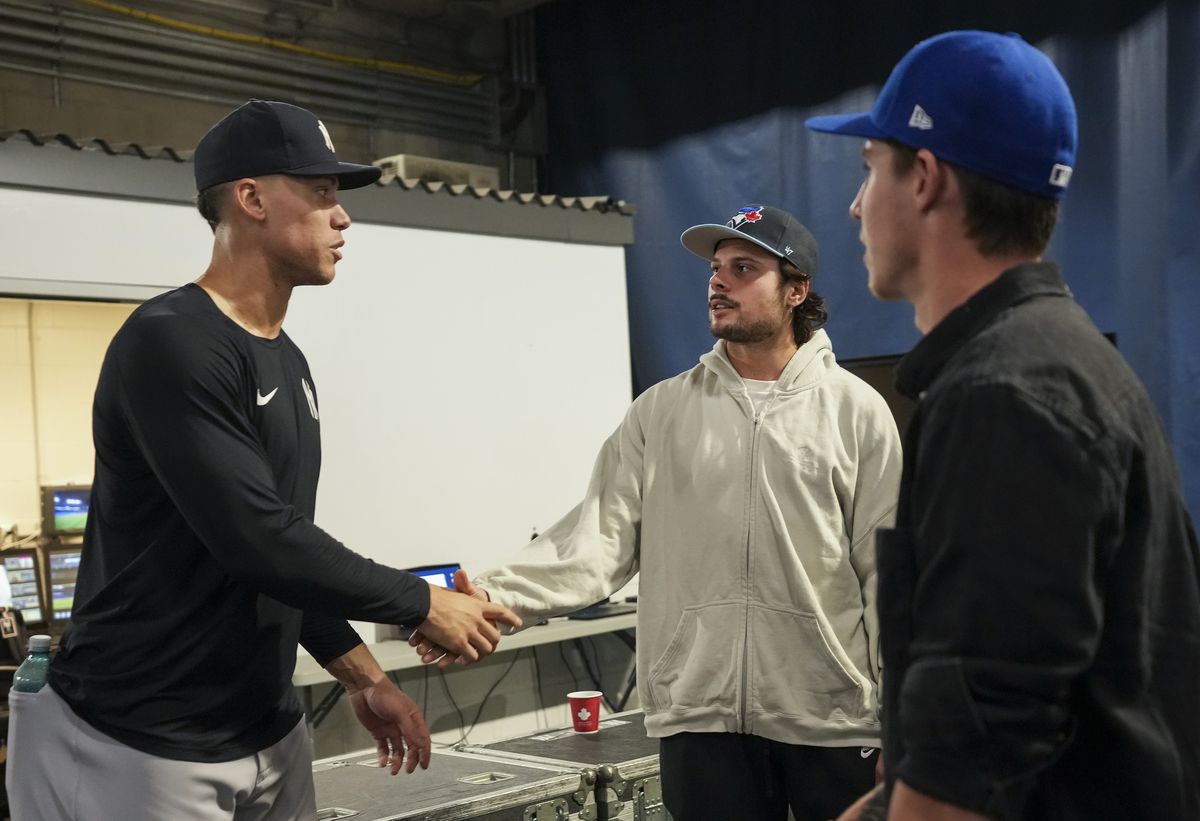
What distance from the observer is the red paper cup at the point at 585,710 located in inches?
132

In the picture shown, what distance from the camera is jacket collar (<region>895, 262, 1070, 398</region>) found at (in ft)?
3.95

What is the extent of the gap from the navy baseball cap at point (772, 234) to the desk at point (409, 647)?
217cm

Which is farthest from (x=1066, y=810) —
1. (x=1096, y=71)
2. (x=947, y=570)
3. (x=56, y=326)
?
(x=56, y=326)

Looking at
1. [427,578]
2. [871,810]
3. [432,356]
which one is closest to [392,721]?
[871,810]

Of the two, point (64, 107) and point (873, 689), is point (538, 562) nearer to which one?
point (873, 689)

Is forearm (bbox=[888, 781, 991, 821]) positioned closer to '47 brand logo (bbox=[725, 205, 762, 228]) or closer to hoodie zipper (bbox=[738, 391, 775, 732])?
hoodie zipper (bbox=[738, 391, 775, 732])

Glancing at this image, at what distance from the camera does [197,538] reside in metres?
1.98

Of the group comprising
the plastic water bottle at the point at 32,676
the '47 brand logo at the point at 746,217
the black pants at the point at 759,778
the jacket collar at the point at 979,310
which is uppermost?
the '47 brand logo at the point at 746,217

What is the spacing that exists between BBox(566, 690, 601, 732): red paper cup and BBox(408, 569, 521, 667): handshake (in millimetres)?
958

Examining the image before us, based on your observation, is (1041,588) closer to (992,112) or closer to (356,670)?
(992,112)

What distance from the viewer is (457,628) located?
227 cm

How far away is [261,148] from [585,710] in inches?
72.1

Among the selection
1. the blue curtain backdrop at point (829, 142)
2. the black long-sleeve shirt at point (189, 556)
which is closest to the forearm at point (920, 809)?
the black long-sleeve shirt at point (189, 556)

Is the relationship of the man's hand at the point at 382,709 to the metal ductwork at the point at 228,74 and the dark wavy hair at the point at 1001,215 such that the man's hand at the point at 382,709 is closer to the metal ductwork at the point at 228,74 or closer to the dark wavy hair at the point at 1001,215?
the dark wavy hair at the point at 1001,215
